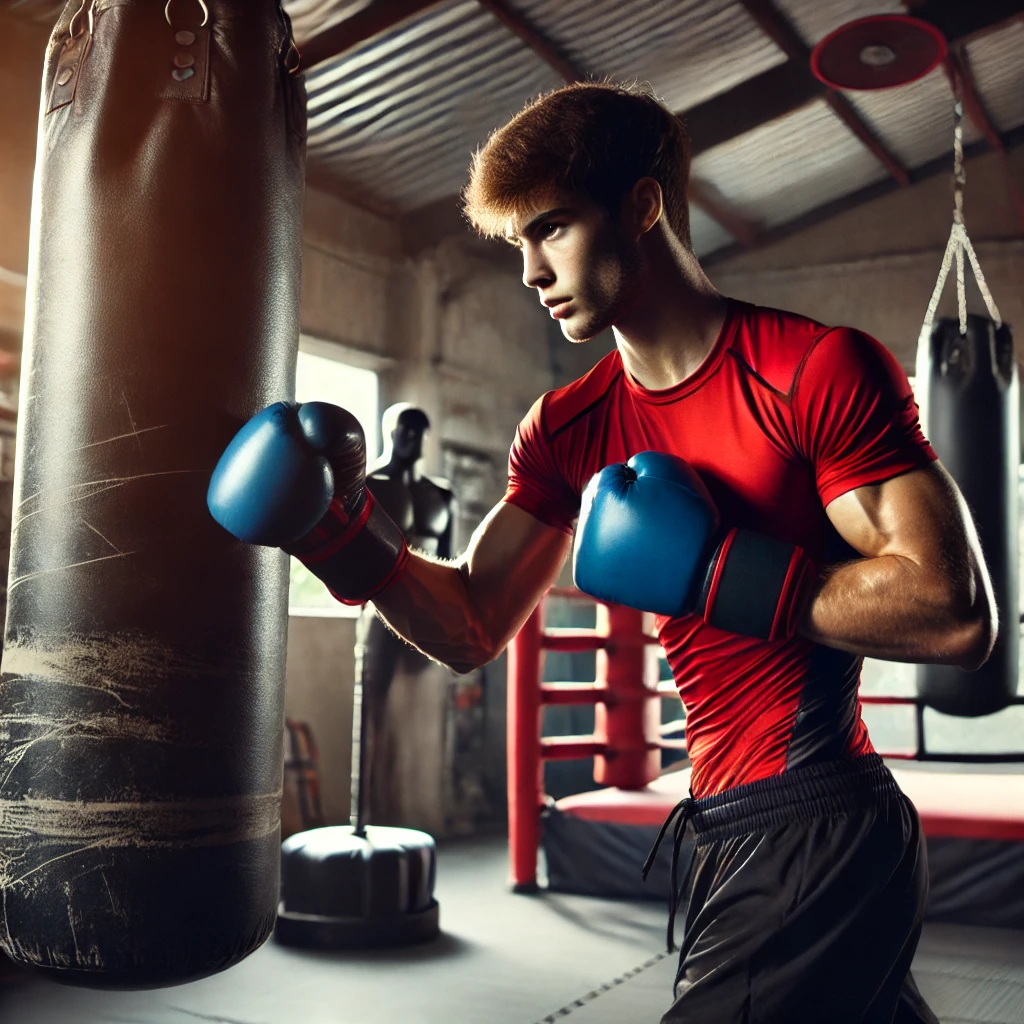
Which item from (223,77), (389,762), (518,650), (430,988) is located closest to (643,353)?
(223,77)

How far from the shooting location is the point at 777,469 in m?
1.29

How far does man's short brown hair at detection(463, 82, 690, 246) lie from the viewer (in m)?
1.38

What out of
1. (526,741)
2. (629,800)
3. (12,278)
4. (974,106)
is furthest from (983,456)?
(974,106)

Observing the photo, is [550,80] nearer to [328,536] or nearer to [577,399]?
[577,399]

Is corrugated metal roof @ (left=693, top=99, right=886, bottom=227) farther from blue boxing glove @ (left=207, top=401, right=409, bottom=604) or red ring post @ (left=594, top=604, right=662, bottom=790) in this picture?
blue boxing glove @ (left=207, top=401, right=409, bottom=604)

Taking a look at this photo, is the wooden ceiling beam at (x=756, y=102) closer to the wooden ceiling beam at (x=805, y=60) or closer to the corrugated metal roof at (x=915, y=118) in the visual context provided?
the wooden ceiling beam at (x=805, y=60)

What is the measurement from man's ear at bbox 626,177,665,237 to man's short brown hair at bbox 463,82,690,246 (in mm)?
11

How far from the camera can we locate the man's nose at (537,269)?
4.55ft

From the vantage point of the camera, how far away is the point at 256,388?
148cm

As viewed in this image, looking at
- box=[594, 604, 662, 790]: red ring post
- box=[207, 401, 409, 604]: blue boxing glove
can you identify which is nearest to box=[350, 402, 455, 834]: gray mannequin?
Answer: box=[594, 604, 662, 790]: red ring post

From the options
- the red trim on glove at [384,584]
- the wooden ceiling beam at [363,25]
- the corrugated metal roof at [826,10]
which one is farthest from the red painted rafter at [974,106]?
the red trim on glove at [384,584]

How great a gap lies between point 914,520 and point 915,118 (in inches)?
257

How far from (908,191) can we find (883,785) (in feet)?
22.8

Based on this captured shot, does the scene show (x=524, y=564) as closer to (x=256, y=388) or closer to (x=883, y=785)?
(x=256, y=388)
